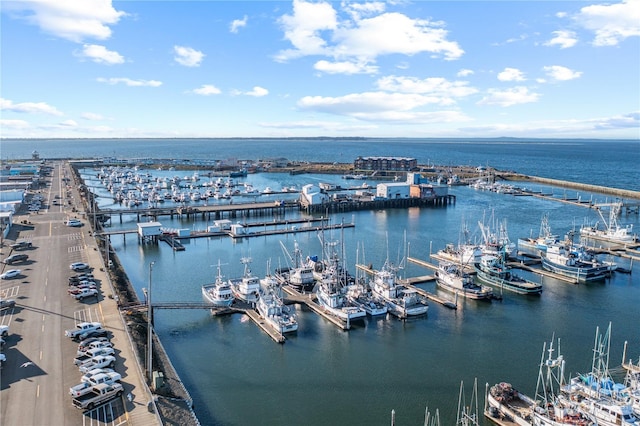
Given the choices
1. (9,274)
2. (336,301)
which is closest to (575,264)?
(336,301)

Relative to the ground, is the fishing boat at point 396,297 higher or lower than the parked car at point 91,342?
lower

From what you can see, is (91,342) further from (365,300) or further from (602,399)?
(602,399)

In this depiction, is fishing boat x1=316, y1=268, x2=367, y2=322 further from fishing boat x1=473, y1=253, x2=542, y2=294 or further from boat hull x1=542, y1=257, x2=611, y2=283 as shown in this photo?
boat hull x1=542, y1=257, x2=611, y2=283

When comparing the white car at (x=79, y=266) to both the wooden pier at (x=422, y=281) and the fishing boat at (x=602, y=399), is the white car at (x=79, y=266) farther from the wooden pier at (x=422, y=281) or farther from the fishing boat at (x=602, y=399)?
the fishing boat at (x=602, y=399)

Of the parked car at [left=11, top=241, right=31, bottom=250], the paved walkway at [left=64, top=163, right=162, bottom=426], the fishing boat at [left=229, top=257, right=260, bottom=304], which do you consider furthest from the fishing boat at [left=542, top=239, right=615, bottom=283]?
the parked car at [left=11, top=241, right=31, bottom=250]

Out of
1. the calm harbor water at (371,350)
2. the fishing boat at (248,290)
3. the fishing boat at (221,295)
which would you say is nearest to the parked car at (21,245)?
the calm harbor water at (371,350)
